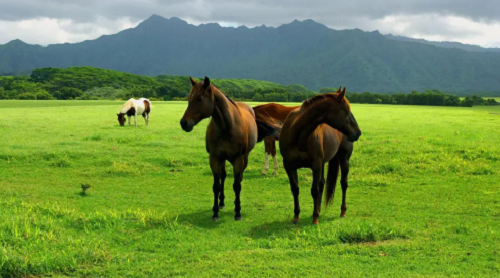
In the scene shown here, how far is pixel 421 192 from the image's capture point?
1038 centimetres

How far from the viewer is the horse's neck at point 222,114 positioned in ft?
24.7

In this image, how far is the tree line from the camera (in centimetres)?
7962

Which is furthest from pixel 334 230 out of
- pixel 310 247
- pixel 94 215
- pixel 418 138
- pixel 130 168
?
pixel 418 138

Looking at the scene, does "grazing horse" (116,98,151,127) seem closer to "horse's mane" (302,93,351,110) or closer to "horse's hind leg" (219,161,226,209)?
"horse's hind leg" (219,161,226,209)

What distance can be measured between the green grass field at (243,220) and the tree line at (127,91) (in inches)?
1834

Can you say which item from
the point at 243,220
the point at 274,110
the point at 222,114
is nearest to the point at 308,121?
the point at 222,114

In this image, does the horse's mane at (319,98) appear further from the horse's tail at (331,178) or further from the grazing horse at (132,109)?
the grazing horse at (132,109)

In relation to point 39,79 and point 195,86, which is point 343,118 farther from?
point 39,79

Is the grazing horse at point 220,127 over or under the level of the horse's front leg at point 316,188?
over

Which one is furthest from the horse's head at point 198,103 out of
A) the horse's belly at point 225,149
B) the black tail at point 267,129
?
the black tail at point 267,129

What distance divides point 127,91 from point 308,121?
388 feet

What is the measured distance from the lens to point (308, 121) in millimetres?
6949

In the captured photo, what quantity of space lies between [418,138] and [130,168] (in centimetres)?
1365

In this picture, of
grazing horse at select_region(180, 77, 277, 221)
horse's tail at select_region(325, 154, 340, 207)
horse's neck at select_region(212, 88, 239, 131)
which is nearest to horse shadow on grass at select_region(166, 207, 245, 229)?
grazing horse at select_region(180, 77, 277, 221)
